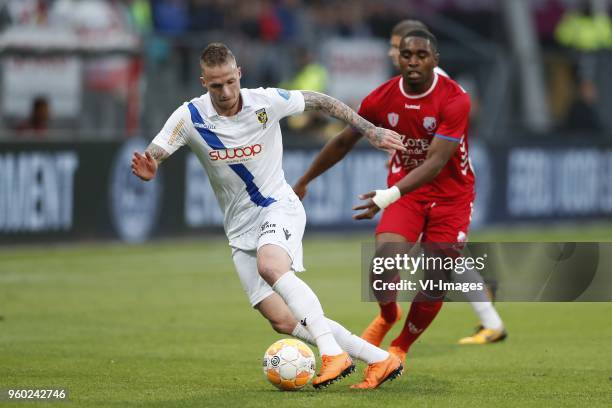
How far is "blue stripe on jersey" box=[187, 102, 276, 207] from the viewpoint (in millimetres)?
8383

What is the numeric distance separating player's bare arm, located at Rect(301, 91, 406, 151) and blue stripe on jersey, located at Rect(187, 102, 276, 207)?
65 centimetres

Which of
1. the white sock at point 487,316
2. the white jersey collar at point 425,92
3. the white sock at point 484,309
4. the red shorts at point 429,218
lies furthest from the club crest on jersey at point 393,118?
the white sock at point 487,316

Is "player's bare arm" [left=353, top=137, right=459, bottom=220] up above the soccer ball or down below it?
above

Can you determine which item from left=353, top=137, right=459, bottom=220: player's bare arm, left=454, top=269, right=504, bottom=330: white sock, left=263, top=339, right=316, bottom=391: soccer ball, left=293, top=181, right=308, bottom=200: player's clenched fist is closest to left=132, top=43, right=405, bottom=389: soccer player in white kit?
left=263, top=339, right=316, bottom=391: soccer ball

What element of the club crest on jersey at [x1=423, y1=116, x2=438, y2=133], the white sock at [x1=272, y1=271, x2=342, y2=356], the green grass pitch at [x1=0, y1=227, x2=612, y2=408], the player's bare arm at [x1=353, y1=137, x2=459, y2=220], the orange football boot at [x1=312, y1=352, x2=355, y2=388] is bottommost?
the green grass pitch at [x1=0, y1=227, x2=612, y2=408]

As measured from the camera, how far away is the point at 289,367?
814 centimetres

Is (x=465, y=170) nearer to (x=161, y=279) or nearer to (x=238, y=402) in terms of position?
(x=238, y=402)

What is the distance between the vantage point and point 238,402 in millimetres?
7742

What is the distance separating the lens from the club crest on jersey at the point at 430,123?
9.25 metres

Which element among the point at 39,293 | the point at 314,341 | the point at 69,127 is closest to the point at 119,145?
the point at 69,127

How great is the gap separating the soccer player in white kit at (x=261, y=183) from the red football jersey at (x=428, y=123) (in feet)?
2.50

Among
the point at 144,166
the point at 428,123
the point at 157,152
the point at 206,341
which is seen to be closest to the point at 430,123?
the point at 428,123

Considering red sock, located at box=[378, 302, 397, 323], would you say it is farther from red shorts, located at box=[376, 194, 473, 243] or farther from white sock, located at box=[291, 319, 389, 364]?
white sock, located at box=[291, 319, 389, 364]

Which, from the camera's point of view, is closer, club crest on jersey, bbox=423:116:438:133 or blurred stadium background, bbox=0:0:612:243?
club crest on jersey, bbox=423:116:438:133
